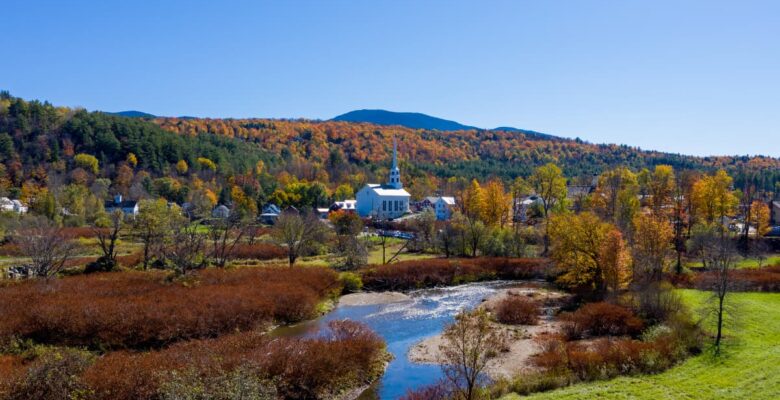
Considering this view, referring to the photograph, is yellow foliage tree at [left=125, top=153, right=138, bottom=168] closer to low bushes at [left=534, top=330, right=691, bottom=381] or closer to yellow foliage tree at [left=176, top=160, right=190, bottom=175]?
yellow foliage tree at [left=176, top=160, right=190, bottom=175]

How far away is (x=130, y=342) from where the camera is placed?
27344mm

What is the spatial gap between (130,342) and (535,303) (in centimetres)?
2671

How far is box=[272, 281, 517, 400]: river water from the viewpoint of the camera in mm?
23969

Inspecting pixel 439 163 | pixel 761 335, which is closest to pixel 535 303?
pixel 761 335

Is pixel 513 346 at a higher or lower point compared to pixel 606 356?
lower

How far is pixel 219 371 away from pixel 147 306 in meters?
14.5

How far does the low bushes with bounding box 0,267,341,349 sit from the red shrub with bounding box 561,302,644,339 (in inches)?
657

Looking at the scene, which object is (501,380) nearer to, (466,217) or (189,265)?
(189,265)

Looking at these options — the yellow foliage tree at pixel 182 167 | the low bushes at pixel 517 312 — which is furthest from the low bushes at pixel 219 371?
the yellow foliage tree at pixel 182 167

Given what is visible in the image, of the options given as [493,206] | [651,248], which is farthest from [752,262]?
[493,206]

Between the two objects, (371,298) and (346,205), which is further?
(346,205)

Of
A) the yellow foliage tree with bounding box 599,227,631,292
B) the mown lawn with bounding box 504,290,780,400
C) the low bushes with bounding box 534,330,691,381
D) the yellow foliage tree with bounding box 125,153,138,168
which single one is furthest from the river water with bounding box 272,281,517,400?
the yellow foliage tree with bounding box 125,153,138,168

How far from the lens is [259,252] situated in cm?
5944

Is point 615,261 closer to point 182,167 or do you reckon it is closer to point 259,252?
point 259,252
